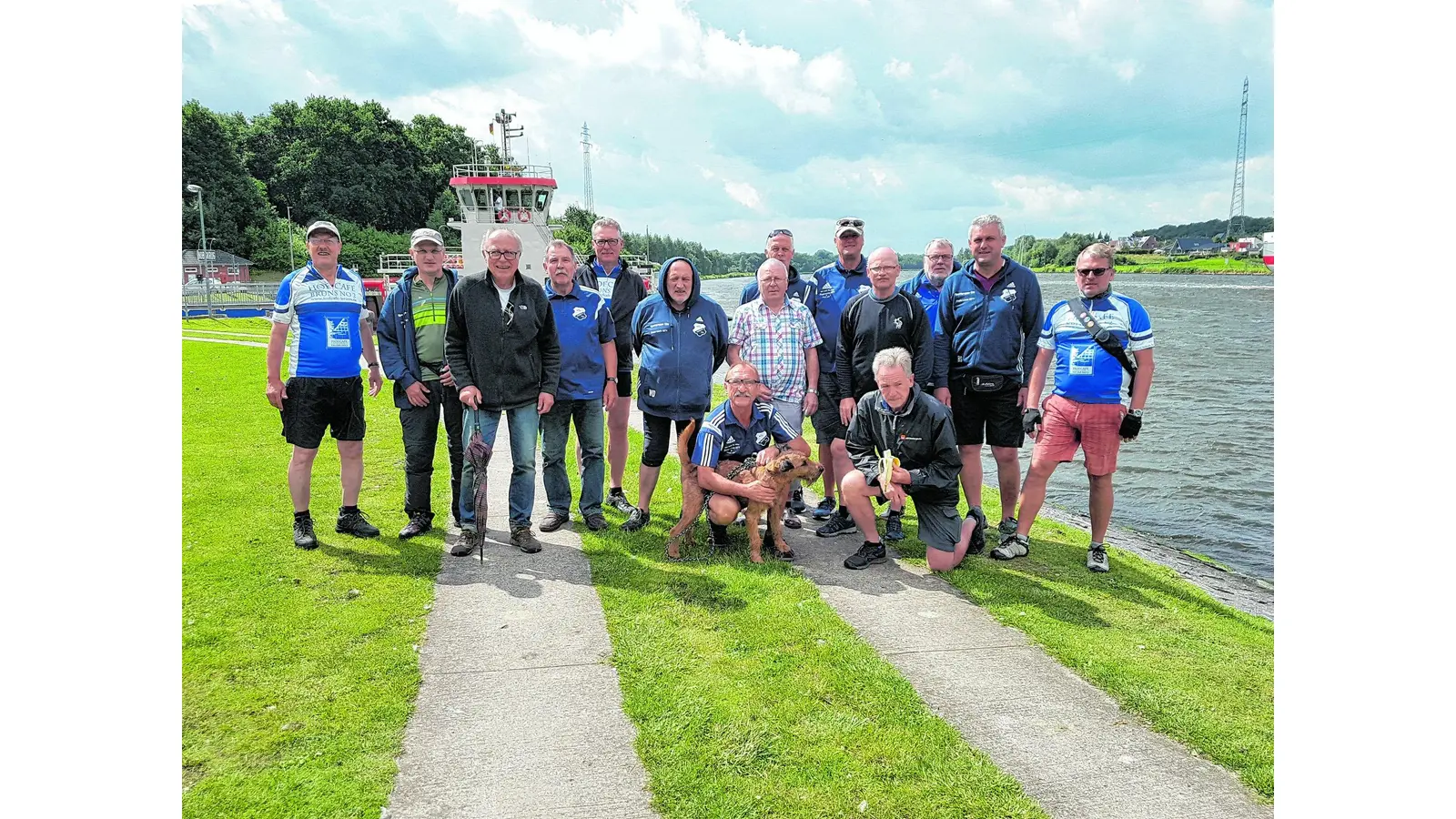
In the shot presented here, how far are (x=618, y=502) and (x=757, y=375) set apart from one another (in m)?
2.08

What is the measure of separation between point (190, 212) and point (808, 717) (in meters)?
66.2

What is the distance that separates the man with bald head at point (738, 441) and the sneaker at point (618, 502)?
126 centimetres

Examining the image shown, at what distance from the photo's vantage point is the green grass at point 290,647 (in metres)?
3.08

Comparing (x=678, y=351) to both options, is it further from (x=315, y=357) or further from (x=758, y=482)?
(x=315, y=357)

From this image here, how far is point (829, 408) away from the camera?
6.38m

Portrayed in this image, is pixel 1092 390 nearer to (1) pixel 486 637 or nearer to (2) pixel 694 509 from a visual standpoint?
(2) pixel 694 509

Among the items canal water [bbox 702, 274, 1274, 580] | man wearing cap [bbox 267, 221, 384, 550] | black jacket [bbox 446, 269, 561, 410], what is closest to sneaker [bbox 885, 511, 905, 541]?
canal water [bbox 702, 274, 1274, 580]

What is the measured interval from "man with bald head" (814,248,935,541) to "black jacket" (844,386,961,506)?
29 cm

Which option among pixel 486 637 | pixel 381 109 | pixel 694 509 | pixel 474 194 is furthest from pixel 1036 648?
pixel 381 109

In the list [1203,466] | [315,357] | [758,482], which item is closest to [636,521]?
[758,482]

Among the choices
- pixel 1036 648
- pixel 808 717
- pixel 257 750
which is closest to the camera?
pixel 257 750

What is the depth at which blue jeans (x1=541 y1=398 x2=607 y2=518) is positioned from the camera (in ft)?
20.4

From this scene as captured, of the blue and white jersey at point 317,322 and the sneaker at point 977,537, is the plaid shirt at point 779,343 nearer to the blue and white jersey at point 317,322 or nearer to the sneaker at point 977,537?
the sneaker at point 977,537

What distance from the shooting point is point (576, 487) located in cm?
772
